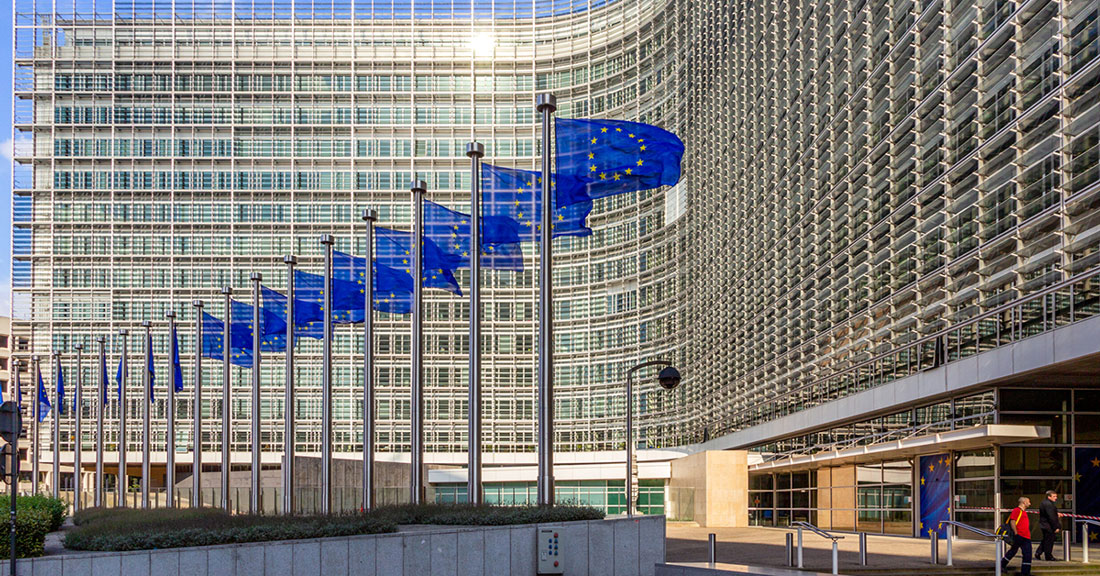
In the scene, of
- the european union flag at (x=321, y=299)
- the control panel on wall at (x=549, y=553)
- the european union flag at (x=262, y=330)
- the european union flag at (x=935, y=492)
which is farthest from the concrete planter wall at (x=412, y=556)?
the european union flag at (x=262, y=330)

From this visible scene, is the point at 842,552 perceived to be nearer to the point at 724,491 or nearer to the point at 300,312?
the point at 300,312

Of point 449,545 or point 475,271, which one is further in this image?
point 475,271

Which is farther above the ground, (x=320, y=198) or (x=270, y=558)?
(x=320, y=198)

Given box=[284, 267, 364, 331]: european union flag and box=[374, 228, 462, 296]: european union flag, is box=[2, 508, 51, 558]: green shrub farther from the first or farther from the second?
box=[284, 267, 364, 331]: european union flag

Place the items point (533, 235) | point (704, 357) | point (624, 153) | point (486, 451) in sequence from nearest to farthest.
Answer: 1. point (624, 153)
2. point (533, 235)
3. point (704, 357)
4. point (486, 451)

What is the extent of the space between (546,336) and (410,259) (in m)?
10.3

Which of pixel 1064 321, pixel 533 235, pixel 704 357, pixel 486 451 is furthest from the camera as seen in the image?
pixel 486 451

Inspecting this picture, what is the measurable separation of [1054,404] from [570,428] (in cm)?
7255

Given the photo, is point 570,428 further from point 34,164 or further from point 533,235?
point 533,235

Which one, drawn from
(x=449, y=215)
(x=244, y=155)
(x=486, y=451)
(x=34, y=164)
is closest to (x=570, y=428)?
(x=486, y=451)

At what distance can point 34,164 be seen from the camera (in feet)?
348

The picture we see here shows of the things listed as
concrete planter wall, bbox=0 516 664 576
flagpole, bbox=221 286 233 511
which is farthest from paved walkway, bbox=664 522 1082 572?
flagpole, bbox=221 286 233 511

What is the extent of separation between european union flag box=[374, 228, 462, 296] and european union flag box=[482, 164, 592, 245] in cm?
242

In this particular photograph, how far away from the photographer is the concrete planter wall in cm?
2128
